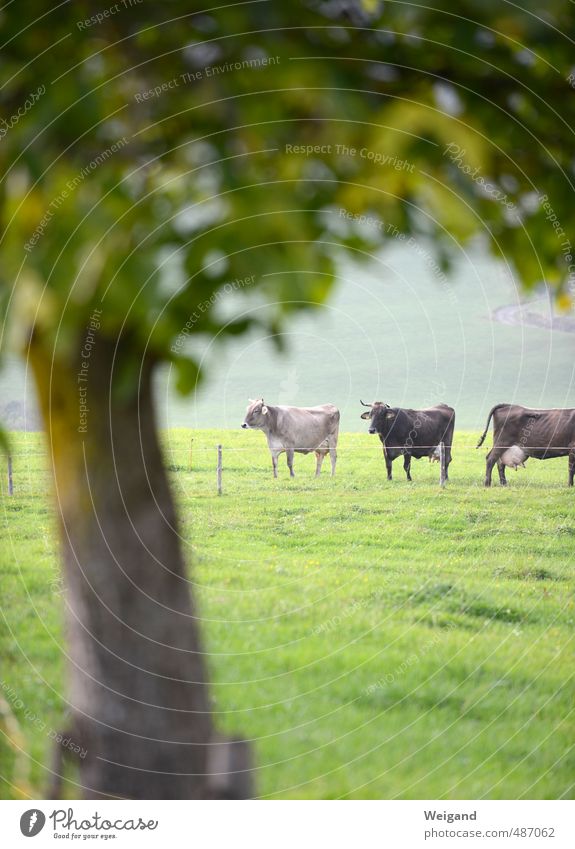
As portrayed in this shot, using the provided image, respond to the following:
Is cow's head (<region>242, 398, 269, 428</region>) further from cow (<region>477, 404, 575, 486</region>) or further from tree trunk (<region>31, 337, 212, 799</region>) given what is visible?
cow (<region>477, 404, 575, 486</region>)

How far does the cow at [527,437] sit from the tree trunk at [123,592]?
1330 millimetres

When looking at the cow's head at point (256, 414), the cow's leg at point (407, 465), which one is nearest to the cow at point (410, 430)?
the cow's leg at point (407, 465)

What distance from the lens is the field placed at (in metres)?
2.22

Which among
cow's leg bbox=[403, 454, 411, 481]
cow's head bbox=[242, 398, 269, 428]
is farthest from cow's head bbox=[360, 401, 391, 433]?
cow's head bbox=[242, 398, 269, 428]

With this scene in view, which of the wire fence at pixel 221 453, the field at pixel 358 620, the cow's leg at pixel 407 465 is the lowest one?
the field at pixel 358 620

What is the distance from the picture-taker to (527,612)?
102 inches

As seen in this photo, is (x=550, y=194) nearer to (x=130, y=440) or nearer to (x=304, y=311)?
(x=304, y=311)

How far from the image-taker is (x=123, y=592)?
191cm

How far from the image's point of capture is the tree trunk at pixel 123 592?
1.89 metres

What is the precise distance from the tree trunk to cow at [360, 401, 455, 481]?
94 cm

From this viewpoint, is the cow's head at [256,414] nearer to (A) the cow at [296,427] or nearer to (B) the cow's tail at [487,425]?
(A) the cow at [296,427]

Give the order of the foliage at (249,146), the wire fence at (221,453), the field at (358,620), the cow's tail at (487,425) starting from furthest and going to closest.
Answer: the cow's tail at (487,425) < the wire fence at (221,453) < the field at (358,620) < the foliage at (249,146)

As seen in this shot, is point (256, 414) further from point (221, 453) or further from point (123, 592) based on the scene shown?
point (123, 592)

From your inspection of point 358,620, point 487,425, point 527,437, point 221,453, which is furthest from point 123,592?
point 527,437
